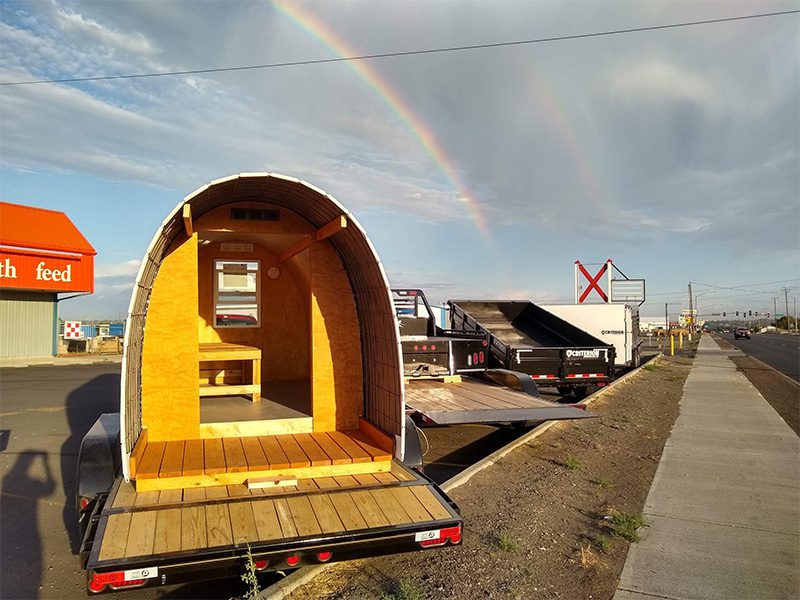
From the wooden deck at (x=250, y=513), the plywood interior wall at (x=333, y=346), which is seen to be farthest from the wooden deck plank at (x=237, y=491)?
the plywood interior wall at (x=333, y=346)

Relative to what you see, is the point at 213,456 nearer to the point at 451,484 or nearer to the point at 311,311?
the point at 311,311

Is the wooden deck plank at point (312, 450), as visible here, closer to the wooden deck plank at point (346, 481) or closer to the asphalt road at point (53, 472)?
the wooden deck plank at point (346, 481)

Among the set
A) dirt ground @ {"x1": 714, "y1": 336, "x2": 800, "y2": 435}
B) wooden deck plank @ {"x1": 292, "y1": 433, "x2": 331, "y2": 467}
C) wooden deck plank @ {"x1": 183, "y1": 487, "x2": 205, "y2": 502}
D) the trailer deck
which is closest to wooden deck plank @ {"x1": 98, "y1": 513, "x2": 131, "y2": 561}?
wooden deck plank @ {"x1": 183, "y1": 487, "x2": 205, "y2": 502}

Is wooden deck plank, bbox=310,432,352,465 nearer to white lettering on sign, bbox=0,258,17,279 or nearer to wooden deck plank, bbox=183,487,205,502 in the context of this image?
wooden deck plank, bbox=183,487,205,502

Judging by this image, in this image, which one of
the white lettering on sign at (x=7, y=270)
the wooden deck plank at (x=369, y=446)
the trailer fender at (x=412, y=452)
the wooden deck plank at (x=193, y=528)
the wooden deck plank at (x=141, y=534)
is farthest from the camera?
the white lettering on sign at (x=7, y=270)

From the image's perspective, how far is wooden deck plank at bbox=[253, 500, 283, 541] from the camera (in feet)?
12.9

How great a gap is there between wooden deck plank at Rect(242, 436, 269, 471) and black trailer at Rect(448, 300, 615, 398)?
6112mm

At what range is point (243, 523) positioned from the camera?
4.09m

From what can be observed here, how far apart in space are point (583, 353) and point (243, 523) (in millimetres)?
9174

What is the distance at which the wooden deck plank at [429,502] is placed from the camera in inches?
172

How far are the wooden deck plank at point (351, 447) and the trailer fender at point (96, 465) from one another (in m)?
1.93

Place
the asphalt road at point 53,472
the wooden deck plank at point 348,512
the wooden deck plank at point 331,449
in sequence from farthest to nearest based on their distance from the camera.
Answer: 1. the wooden deck plank at point 331,449
2. the asphalt road at point 53,472
3. the wooden deck plank at point 348,512

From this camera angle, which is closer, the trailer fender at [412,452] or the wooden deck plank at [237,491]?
the wooden deck plank at [237,491]

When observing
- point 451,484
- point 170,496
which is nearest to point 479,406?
point 451,484
